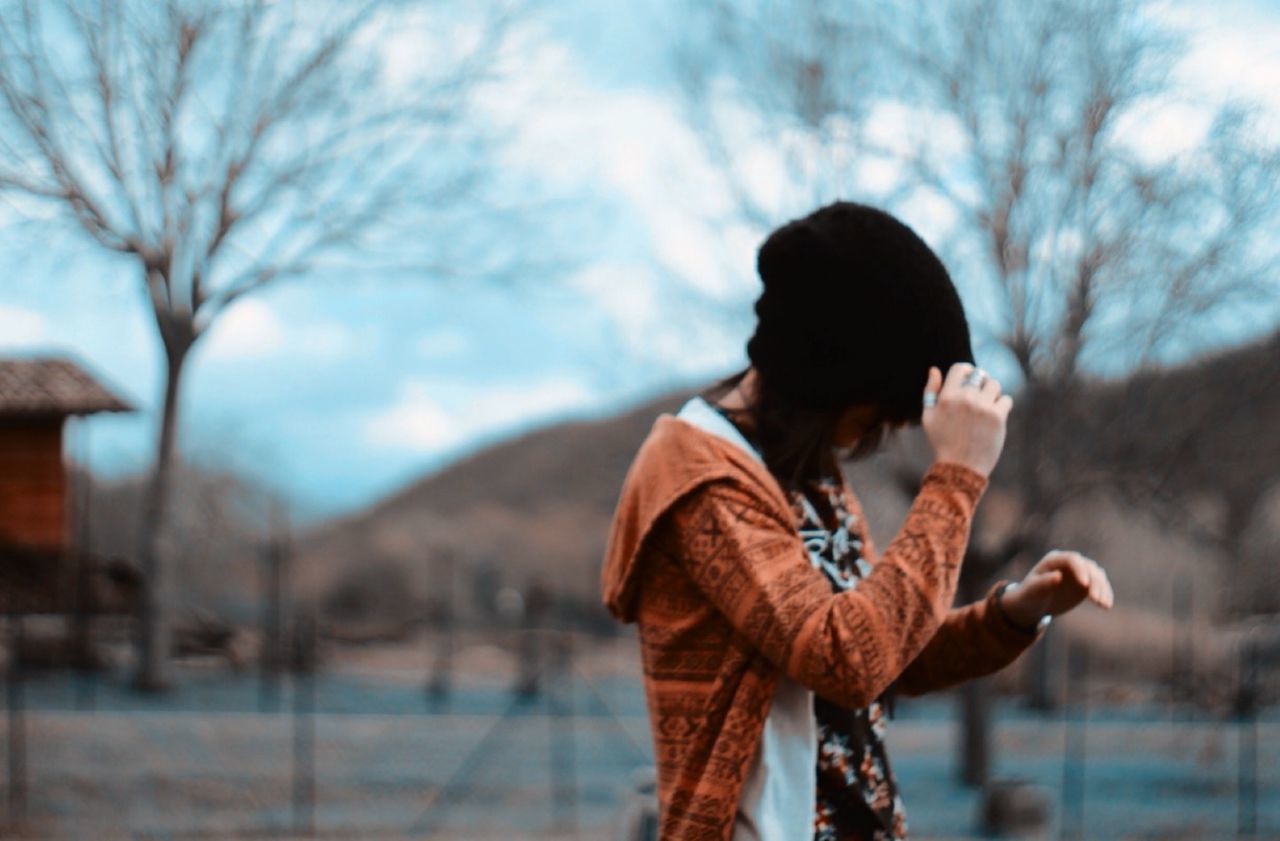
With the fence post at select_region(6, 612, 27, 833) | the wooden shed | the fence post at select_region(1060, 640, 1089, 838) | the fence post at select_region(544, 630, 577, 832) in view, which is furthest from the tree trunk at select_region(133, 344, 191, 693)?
the fence post at select_region(1060, 640, 1089, 838)

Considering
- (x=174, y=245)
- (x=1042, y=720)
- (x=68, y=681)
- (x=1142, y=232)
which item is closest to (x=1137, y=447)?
(x=1142, y=232)

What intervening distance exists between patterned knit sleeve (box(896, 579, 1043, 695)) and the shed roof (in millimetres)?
8195

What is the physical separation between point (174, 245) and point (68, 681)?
495 centimetres

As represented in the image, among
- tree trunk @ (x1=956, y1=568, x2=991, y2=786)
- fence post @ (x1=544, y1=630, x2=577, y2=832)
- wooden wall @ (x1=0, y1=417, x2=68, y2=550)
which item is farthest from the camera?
tree trunk @ (x1=956, y1=568, x2=991, y2=786)

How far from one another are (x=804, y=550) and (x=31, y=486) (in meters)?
8.01

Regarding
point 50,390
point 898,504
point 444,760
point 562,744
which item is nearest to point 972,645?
point 50,390

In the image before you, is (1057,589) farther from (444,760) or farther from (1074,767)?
(1074,767)

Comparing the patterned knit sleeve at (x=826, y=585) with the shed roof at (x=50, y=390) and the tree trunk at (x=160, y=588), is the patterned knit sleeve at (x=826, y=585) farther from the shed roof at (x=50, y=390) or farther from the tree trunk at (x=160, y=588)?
the tree trunk at (x=160, y=588)

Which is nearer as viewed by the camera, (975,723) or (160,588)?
(975,723)

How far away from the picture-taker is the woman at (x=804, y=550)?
5.55 ft

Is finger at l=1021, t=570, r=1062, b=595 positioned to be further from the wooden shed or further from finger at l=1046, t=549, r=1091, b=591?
the wooden shed

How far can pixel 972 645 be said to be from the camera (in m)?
2.00

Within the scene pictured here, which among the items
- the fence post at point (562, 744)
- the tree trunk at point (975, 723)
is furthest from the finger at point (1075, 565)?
the tree trunk at point (975, 723)

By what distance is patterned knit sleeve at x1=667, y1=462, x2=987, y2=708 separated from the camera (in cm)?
166
